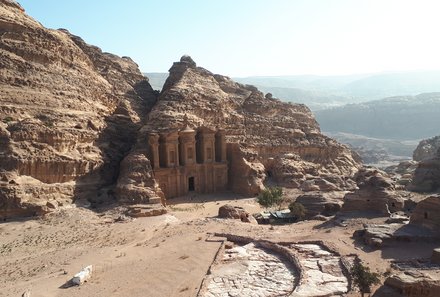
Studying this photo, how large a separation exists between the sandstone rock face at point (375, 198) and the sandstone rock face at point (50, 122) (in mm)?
21661

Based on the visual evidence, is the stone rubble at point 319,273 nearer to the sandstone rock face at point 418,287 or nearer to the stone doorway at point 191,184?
the sandstone rock face at point 418,287

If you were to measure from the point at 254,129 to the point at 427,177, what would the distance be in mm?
22119

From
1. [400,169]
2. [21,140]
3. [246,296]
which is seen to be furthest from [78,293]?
[400,169]

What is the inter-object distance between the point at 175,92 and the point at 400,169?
4898cm

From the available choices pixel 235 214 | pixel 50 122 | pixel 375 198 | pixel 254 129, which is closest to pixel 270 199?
pixel 235 214

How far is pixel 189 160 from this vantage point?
146ft

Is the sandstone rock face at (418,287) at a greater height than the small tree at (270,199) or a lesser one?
greater

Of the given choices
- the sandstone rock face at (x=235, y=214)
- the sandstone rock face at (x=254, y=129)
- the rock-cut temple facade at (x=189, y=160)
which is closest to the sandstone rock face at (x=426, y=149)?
the sandstone rock face at (x=254, y=129)

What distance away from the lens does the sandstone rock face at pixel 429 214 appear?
23.7 m

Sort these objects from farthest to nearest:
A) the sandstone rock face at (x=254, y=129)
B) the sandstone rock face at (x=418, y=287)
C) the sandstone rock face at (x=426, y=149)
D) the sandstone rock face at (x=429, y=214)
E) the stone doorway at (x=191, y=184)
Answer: the sandstone rock face at (x=426, y=149), the sandstone rock face at (x=254, y=129), the stone doorway at (x=191, y=184), the sandstone rock face at (x=429, y=214), the sandstone rock face at (x=418, y=287)

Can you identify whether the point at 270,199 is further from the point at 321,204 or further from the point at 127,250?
the point at 127,250

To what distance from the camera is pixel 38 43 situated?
3988 centimetres

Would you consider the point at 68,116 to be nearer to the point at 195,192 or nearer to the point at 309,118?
the point at 195,192

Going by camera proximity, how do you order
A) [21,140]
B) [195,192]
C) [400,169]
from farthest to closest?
[400,169], [195,192], [21,140]
